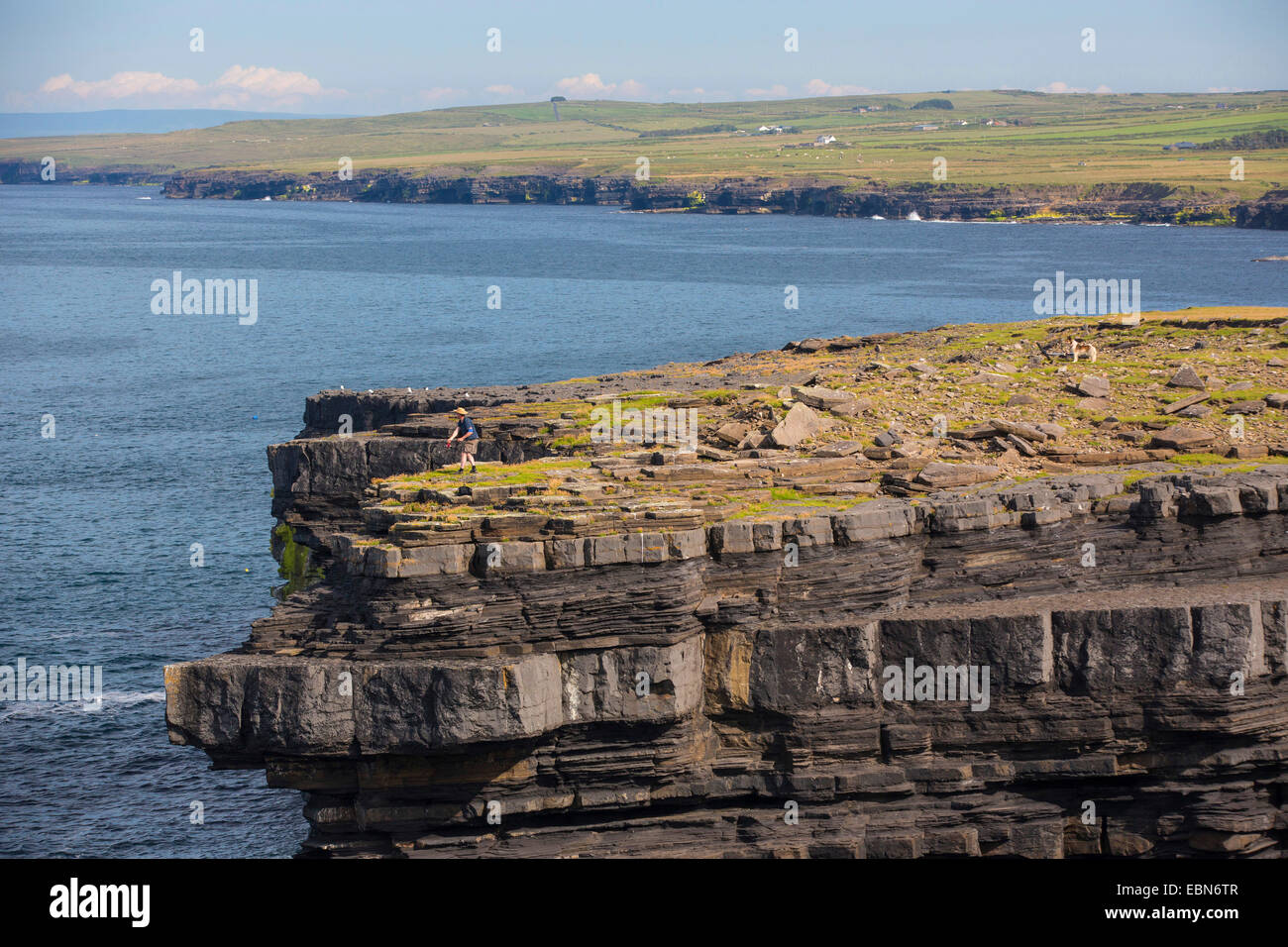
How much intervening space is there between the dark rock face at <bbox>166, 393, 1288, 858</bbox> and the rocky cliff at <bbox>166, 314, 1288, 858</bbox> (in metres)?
0.06

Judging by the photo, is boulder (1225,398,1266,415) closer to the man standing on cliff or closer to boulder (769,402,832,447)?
boulder (769,402,832,447)

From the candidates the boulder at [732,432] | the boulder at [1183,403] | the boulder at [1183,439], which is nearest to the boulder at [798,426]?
the boulder at [732,432]

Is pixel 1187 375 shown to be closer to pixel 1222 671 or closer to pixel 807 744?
pixel 1222 671

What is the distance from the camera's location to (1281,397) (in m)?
41.3

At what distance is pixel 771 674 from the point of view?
30.1 m

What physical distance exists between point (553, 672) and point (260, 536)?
37.9 meters

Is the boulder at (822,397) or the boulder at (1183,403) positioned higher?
the boulder at (822,397)

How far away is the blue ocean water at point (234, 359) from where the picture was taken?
4156 centimetres

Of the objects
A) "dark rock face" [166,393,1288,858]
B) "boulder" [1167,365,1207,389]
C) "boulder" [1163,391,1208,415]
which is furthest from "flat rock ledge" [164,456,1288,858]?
"boulder" [1167,365,1207,389]

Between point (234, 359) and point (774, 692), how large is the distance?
8397cm

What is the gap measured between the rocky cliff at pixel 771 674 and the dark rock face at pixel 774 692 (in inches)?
2.4

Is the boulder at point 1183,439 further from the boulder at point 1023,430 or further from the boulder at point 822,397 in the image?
the boulder at point 822,397

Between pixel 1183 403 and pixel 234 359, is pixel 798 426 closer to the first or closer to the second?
pixel 1183 403

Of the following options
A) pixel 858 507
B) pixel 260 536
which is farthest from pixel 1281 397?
pixel 260 536
